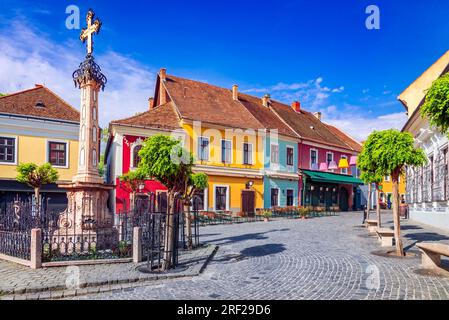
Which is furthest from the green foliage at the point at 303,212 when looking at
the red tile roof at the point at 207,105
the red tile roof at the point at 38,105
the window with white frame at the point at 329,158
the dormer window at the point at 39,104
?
the dormer window at the point at 39,104

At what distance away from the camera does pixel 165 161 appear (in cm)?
848

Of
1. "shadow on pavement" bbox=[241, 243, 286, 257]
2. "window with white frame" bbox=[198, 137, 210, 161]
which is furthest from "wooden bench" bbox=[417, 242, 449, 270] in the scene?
Answer: "window with white frame" bbox=[198, 137, 210, 161]

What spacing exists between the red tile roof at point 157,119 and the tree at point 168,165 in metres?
15.3

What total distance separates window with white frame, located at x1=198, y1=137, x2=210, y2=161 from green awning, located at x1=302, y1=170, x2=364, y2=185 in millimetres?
10196

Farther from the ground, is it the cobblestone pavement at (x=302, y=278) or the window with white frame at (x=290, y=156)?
the window with white frame at (x=290, y=156)

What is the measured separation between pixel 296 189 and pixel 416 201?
1091 centimetres

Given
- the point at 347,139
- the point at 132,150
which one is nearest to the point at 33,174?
the point at 132,150

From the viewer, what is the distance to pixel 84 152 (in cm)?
1087

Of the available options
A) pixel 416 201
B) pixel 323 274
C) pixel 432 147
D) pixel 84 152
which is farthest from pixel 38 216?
pixel 416 201

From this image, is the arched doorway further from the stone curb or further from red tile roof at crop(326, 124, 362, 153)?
the stone curb

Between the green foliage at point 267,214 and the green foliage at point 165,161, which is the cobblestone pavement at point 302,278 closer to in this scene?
the green foliage at point 165,161

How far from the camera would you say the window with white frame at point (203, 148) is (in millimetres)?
25953

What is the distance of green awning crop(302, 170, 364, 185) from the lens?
106 feet
